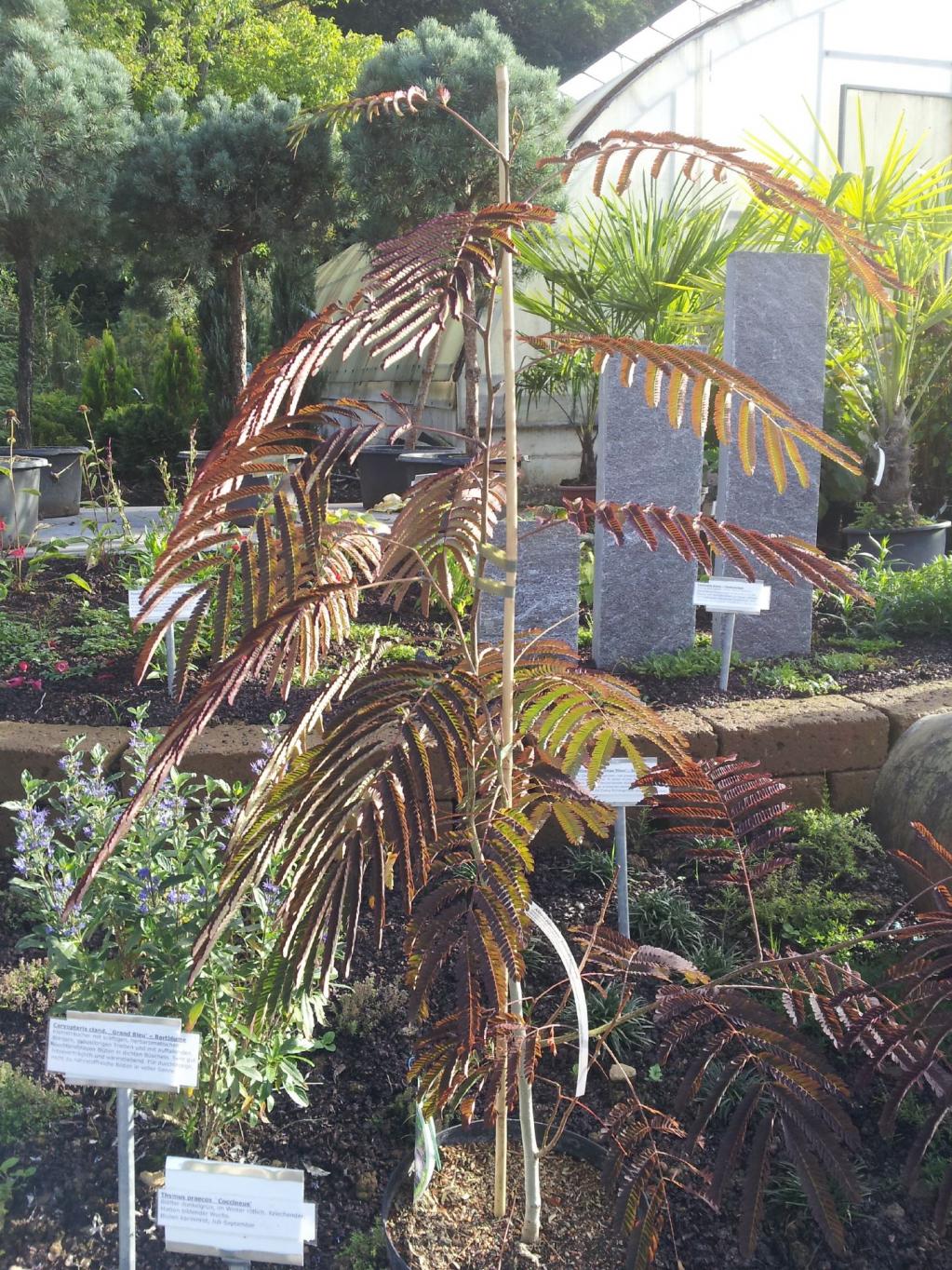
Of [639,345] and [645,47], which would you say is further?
[645,47]

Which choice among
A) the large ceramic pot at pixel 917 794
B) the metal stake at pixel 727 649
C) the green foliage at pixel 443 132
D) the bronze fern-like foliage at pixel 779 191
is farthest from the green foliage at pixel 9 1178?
the green foliage at pixel 443 132

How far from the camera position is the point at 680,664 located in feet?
13.0

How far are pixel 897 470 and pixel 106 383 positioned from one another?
9659mm

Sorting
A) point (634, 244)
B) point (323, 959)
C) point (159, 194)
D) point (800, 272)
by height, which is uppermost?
point (159, 194)

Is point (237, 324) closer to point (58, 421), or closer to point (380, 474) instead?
point (380, 474)

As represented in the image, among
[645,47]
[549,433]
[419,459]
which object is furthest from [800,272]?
[645,47]

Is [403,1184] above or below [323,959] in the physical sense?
below

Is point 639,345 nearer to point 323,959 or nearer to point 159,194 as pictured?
point 323,959

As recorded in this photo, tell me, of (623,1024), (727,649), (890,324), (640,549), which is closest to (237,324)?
(890,324)

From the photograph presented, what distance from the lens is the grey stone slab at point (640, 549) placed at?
13.5 feet

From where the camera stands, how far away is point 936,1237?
1950 millimetres

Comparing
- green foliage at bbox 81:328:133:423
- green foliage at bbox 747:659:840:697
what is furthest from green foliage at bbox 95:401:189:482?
green foliage at bbox 747:659:840:697

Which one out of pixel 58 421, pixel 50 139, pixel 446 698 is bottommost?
pixel 446 698

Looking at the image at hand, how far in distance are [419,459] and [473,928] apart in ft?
18.4
